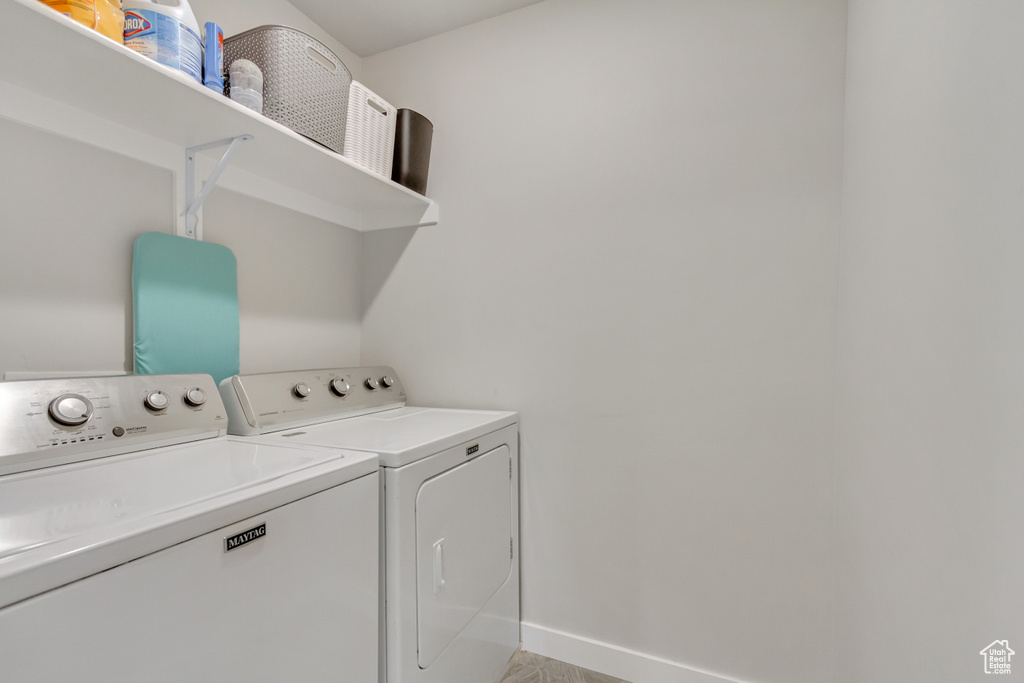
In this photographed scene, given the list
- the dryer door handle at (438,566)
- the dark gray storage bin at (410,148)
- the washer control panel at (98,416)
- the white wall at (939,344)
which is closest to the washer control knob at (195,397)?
the washer control panel at (98,416)

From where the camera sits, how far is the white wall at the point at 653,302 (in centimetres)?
151

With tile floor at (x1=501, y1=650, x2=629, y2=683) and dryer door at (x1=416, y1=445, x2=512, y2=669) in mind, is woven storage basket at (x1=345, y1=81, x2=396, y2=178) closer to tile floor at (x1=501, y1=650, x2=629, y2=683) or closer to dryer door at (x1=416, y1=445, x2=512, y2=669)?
dryer door at (x1=416, y1=445, x2=512, y2=669)

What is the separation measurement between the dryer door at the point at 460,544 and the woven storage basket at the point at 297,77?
1.21 metres

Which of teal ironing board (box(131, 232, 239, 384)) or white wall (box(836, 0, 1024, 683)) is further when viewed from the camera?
teal ironing board (box(131, 232, 239, 384))

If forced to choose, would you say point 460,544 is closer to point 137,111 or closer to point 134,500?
point 134,500

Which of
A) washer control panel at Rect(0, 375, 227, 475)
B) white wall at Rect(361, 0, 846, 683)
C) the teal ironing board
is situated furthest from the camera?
white wall at Rect(361, 0, 846, 683)

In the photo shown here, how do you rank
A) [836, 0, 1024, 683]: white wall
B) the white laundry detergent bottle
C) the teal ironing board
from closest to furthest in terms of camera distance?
[836, 0, 1024, 683]: white wall → the white laundry detergent bottle → the teal ironing board

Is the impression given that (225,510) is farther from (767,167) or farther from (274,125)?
(767,167)

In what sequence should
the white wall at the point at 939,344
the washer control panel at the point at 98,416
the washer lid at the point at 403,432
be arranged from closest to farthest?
the white wall at the point at 939,344
the washer control panel at the point at 98,416
the washer lid at the point at 403,432

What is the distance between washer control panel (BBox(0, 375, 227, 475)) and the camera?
3.10ft

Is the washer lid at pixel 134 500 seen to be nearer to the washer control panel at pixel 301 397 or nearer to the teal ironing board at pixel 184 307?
the washer control panel at pixel 301 397

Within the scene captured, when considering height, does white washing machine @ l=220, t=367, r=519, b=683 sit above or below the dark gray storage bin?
below

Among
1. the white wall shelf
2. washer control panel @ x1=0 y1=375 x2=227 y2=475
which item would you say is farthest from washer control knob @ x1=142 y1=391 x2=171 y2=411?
the white wall shelf

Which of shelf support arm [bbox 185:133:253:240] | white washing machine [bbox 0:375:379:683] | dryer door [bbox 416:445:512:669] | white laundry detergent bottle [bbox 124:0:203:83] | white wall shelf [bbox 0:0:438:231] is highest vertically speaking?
white laundry detergent bottle [bbox 124:0:203:83]
